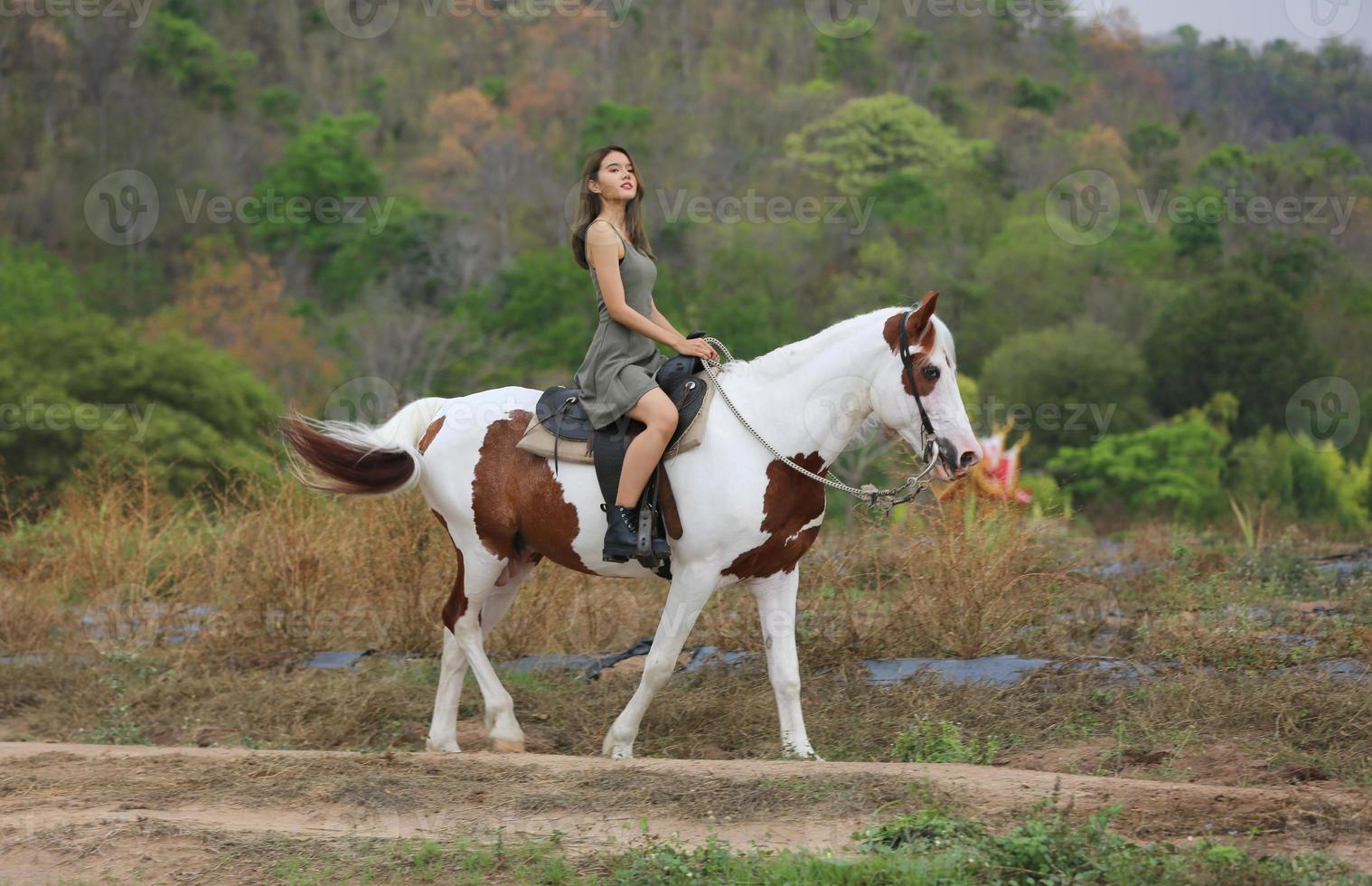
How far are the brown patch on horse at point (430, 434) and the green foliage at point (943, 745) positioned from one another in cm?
267

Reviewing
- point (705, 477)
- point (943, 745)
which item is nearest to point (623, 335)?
point (705, 477)

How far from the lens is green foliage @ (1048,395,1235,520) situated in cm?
2881

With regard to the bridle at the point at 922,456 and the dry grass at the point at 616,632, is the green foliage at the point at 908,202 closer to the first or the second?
the dry grass at the point at 616,632

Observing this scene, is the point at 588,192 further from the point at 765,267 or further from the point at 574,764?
the point at 765,267

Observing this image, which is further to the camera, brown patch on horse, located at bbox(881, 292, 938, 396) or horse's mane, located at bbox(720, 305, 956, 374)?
horse's mane, located at bbox(720, 305, 956, 374)

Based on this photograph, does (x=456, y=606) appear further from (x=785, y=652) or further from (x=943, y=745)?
(x=943, y=745)

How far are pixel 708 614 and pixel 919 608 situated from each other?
1271 millimetres

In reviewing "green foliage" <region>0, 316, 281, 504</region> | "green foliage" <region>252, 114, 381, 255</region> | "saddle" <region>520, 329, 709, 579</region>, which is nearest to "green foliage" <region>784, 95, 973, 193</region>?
"green foliage" <region>252, 114, 381, 255</region>

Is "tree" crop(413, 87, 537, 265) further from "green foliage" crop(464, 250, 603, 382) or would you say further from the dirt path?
the dirt path

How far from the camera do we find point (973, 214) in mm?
49688

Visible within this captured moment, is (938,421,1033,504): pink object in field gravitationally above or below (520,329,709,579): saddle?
below

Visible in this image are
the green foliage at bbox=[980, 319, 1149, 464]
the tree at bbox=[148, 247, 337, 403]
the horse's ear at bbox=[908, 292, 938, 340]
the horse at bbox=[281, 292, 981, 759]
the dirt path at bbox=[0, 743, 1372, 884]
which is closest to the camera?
the dirt path at bbox=[0, 743, 1372, 884]

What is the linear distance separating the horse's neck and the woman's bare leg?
400mm

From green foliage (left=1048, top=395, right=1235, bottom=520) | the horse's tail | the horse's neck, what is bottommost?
green foliage (left=1048, top=395, right=1235, bottom=520)
